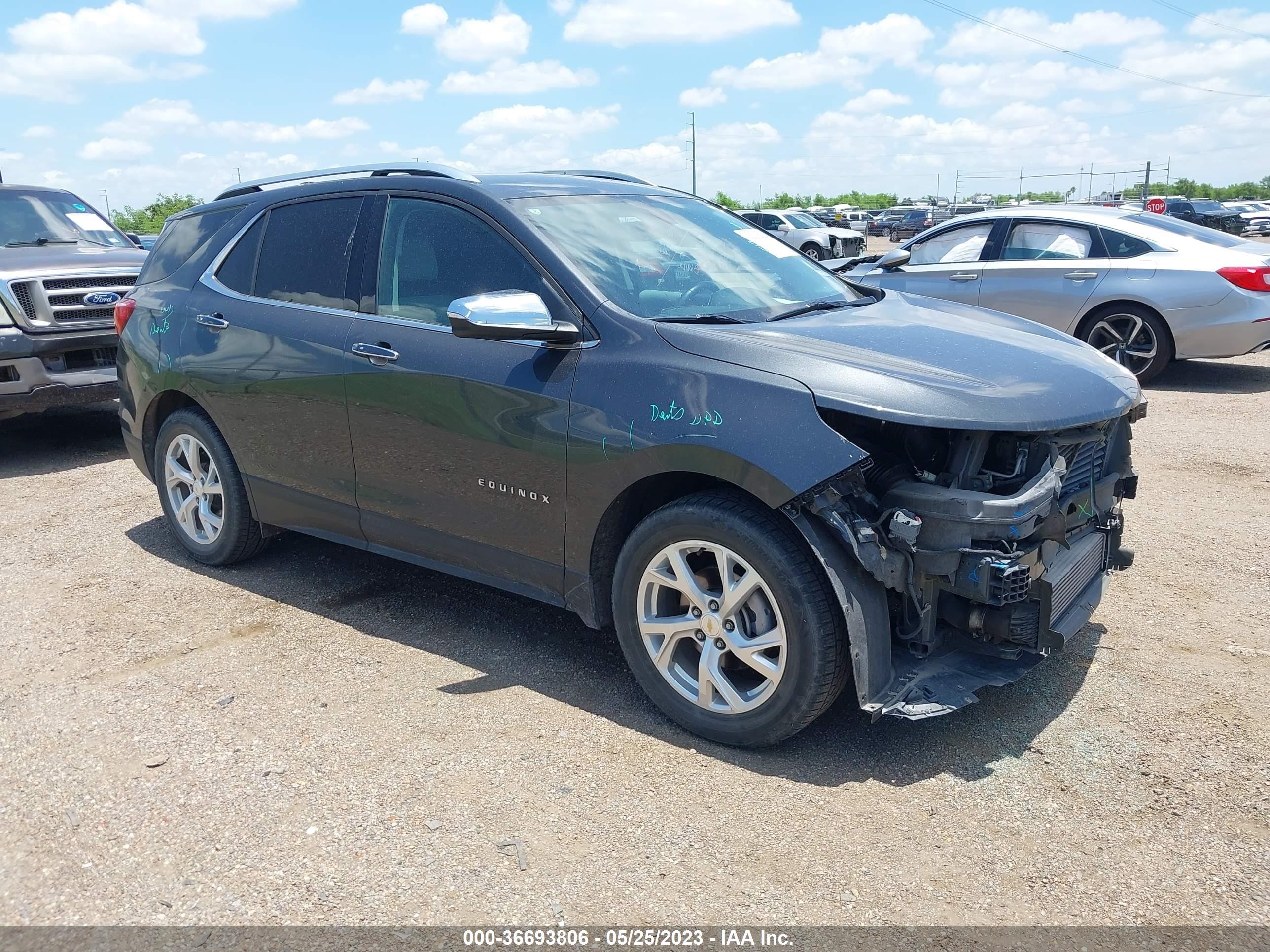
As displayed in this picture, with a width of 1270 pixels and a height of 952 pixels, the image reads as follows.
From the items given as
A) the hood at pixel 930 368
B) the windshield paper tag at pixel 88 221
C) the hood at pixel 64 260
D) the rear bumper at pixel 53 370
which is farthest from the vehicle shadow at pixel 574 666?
the windshield paper tag at pixel 88 221

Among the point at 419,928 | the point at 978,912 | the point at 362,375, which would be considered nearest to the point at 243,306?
the point at 362,375

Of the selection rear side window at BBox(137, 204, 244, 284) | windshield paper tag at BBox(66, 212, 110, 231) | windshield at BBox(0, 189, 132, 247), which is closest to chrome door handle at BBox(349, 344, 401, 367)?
rear side window at BBox(137, 204, 244, 284)

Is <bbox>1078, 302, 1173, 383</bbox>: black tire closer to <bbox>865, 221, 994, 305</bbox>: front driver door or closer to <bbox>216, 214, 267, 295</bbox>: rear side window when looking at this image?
<bbox>865, 221, 994, 305</bbox>: front driver door

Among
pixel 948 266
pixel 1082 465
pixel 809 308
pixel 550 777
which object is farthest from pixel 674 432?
pixel 948 266

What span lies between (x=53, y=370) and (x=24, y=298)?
56 centimetres

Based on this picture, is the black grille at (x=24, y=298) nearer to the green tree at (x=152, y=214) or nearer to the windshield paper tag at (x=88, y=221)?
the windshield paper tag at (x=88, y=221)

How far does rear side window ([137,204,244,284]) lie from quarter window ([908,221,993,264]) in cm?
681

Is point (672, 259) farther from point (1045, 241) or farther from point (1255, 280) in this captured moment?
point (1255, 280)

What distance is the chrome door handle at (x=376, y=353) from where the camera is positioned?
414 centimetres

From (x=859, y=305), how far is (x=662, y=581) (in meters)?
1.55

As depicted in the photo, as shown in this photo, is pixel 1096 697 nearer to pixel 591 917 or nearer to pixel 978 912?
pixel 978 912

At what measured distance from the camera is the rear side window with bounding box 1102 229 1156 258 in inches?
367

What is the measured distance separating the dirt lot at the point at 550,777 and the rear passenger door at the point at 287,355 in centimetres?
58

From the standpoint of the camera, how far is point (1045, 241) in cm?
979
